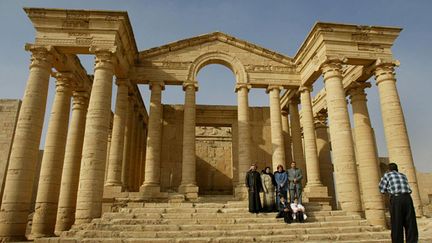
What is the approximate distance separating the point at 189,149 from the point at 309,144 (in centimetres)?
707

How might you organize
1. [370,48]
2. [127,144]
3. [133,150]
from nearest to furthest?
[370,48] < [127,144] < [133,150]

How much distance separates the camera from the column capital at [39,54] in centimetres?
1453

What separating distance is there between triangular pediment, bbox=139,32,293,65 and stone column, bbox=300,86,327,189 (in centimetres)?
254

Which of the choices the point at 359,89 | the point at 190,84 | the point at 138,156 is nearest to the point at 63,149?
the point at 138,156

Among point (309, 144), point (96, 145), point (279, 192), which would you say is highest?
point (309, 144)

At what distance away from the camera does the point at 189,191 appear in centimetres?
1612

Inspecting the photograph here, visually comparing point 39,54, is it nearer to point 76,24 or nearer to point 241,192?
point 76,24

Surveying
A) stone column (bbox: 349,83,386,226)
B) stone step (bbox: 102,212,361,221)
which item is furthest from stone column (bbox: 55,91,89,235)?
stone column (bbox: 349,83,386,226)

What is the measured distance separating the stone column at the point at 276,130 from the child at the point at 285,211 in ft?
18.5

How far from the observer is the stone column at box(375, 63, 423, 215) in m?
14.5

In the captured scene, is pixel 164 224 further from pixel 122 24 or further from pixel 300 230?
pixel 122 24

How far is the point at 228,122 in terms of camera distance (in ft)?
71.9

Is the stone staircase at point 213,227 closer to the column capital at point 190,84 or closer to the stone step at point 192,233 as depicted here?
the stone step at point 192,233

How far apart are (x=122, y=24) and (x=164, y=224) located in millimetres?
10081
